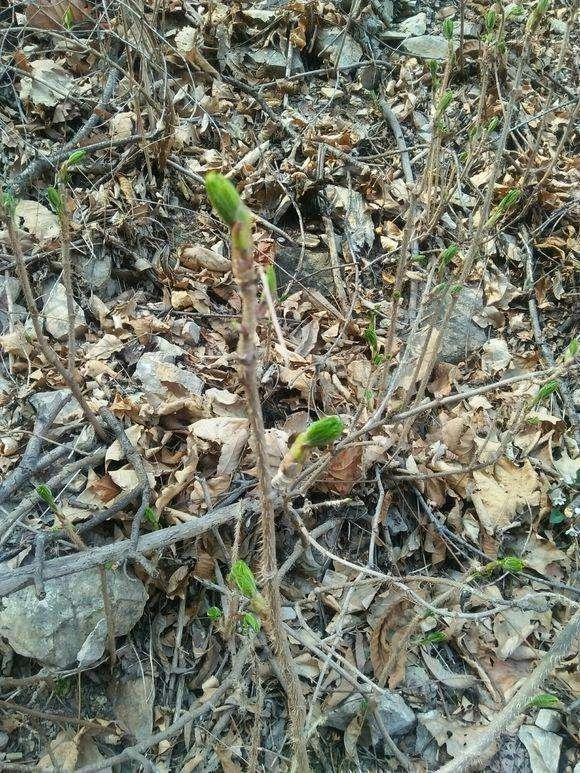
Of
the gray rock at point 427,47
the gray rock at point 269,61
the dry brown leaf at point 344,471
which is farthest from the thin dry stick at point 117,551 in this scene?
the gray rock at point 427,47

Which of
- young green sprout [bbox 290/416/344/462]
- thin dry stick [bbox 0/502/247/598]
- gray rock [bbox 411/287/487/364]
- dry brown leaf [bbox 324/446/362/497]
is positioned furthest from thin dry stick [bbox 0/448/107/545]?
gray rock [bbox 411/287/487/364]

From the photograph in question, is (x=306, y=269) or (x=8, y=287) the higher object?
(x=8, y=287)

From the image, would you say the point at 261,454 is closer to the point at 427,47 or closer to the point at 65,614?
the point at 65,614

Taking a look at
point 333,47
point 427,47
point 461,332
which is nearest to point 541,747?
point 461,332

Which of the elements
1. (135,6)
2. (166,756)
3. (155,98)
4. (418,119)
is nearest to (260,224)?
(155,98)

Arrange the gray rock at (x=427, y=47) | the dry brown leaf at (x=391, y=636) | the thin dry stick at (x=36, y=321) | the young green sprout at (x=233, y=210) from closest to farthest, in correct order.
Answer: the young green sprout at (x=233, y=210), the thin dry stick at (x=36, y=321), the dry brown leaf at (x=391, y=636), the gray rock at (x=427, y=47)

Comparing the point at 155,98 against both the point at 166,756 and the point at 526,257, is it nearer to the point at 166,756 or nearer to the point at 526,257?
the point at 526,257

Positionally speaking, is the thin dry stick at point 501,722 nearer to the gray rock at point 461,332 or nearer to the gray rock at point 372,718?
the gray rock at point 372,718
